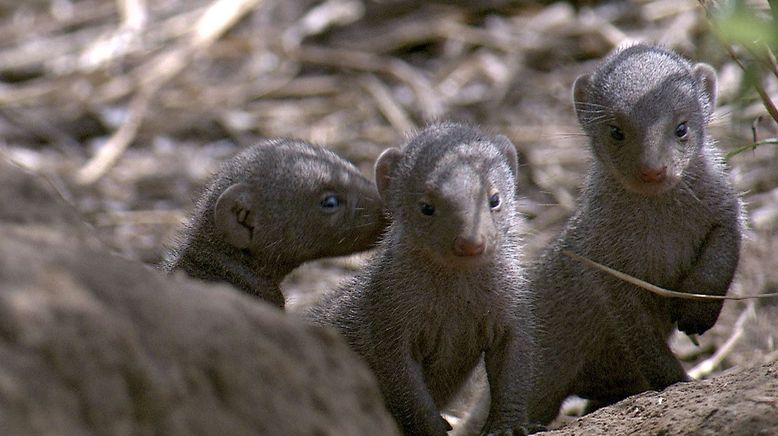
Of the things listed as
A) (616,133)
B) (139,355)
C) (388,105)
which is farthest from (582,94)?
(388,105)

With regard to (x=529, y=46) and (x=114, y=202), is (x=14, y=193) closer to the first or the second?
(x=114, y=202)

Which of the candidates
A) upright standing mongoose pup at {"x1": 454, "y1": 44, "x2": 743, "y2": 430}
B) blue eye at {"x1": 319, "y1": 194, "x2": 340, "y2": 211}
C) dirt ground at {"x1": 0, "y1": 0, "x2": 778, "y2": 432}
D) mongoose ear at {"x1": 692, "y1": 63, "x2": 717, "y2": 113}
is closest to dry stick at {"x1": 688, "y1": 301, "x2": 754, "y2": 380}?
upright standing mongoose pup at {"x1": 454, "y1": 44, "x2": 743, "y2": 430}

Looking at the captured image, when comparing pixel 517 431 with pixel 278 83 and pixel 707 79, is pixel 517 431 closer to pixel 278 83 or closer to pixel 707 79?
pixel 707 79

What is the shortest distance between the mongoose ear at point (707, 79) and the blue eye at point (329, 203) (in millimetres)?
1753

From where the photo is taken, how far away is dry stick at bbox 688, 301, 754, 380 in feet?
19.5

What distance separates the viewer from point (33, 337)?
2.44m

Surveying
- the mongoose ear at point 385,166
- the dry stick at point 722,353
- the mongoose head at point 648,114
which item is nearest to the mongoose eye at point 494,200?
the mongoose ear at point 385,166

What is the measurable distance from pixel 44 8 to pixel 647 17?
605 cm

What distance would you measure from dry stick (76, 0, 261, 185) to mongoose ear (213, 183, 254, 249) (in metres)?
4.02

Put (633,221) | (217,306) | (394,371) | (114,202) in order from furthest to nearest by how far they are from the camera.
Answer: (114,202) < (633,221) < (394,371) < (217,306)

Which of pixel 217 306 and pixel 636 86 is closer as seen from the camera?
pixel 217 306

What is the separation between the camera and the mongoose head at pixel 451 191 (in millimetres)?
4594

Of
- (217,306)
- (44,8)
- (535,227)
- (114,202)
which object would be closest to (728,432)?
(217,306)

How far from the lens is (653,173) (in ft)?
16.1
